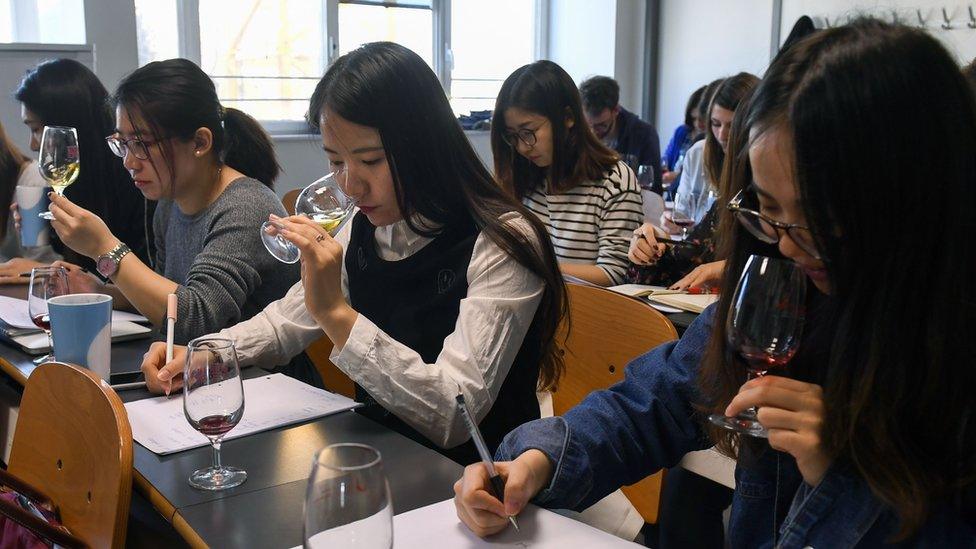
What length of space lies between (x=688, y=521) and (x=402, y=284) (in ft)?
3.19

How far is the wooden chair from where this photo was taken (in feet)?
5.78

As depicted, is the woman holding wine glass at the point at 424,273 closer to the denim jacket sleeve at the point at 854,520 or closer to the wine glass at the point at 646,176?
the denim jacket sleeve at the point at 854,520

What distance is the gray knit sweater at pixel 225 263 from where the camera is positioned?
2.02 metres

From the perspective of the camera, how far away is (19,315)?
7.11ft

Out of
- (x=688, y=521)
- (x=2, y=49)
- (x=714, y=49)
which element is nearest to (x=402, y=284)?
(x=688, y=521)

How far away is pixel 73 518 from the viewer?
1284 millimetres

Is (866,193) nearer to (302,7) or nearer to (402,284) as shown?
(402,284)

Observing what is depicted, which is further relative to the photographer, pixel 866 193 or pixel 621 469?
pixel 621 469

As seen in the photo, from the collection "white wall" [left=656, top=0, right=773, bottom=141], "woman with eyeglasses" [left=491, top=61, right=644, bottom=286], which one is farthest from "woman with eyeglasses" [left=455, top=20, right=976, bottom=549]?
"white wall" [left=656, top=0, right=773, bottom=141]

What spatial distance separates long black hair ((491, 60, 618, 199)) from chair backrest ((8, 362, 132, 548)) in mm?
2073

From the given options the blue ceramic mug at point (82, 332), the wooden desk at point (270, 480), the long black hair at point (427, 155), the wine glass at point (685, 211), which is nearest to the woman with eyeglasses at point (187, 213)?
the blue ceramic mug at point (82, 332)

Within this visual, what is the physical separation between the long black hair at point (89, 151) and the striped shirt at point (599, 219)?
1.42 meters

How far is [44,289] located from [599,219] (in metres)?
1.93

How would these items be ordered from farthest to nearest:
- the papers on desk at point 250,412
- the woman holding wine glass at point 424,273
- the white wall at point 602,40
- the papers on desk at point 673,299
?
the white wall at point 602,40 → the papers on desk at point 673,299 → the woman holding wine glass at point 424,273 → the papers on desk at point 250,412
